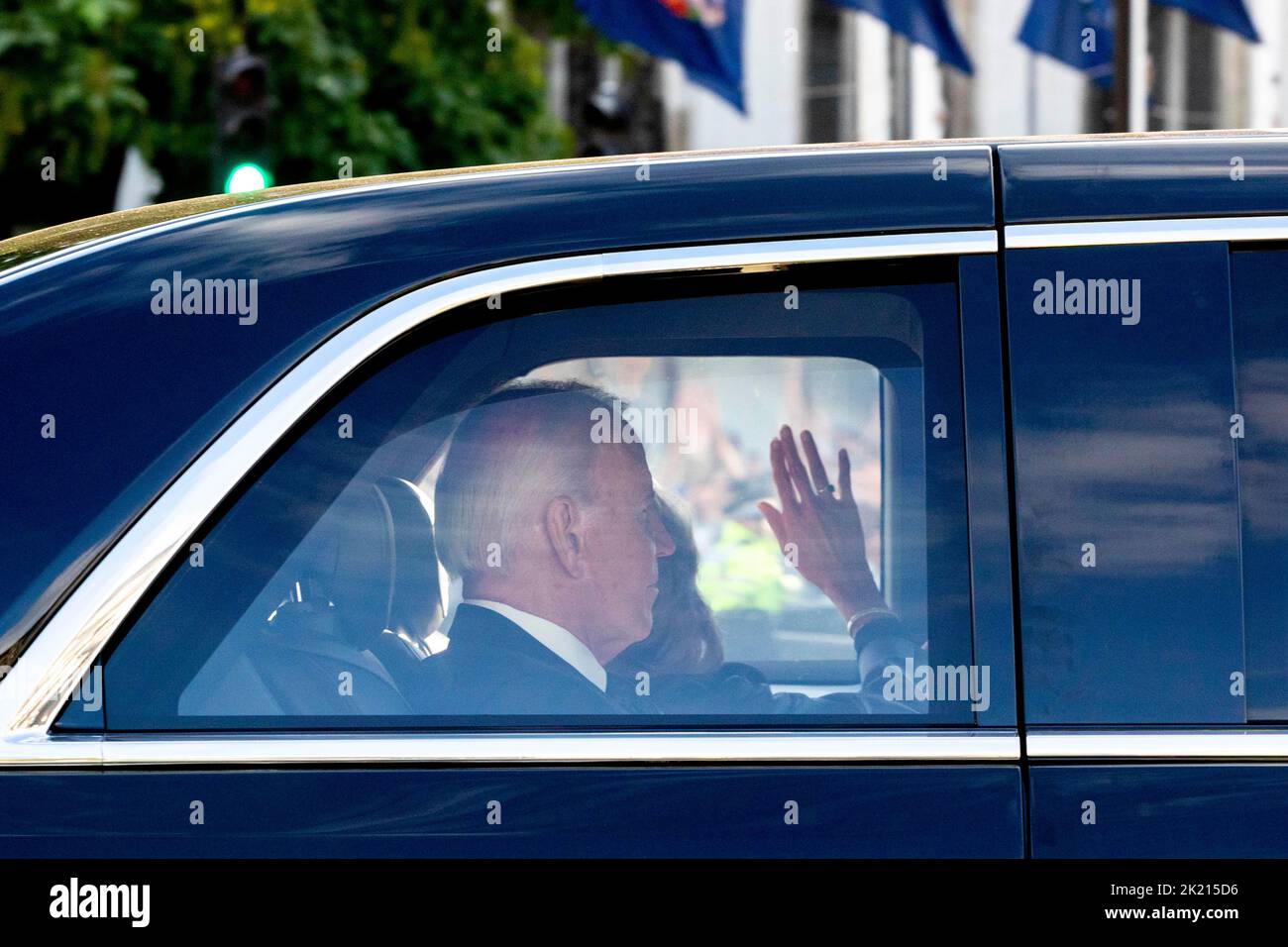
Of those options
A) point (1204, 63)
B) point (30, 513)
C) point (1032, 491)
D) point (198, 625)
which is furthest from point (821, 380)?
point (1204, 63)

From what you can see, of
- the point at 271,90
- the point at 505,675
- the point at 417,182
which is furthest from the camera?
the point at 271,90

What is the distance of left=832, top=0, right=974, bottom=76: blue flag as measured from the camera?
34.8 feet

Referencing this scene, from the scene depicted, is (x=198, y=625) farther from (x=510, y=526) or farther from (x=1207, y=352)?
(x=1207, y=352)

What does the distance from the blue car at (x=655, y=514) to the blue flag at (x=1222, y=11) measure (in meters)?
8.47

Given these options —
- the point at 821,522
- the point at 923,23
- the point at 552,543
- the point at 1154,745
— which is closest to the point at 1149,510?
the point at 1154,745

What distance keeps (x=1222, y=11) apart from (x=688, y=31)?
3.09 meters

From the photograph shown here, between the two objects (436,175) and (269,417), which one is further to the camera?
(436,175)

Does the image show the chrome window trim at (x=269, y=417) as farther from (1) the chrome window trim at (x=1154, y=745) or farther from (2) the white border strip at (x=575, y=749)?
(1) the chrome window trim at (x=1154, y=745)

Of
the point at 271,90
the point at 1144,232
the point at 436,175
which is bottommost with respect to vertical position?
the point at 1144,232

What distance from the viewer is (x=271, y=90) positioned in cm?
890

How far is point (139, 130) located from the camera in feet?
27.4

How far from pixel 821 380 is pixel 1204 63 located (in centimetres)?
1686

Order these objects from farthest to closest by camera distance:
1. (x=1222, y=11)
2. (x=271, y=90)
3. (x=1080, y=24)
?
(x=1080, y=24) < (x=1222, y=11) < (x=271, y=90)

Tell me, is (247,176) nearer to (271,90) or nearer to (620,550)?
(271,90)
